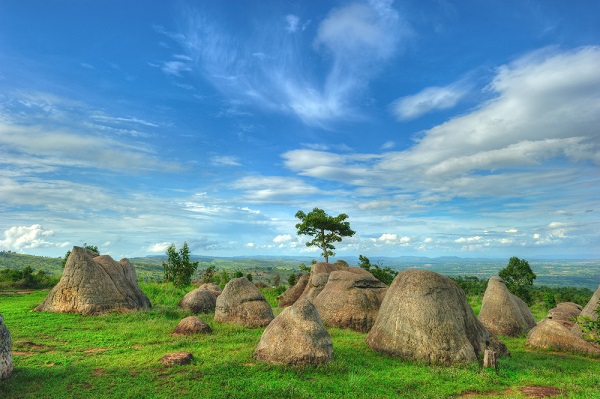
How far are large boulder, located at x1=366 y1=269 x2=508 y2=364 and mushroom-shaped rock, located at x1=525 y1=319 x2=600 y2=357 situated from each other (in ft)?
15.1

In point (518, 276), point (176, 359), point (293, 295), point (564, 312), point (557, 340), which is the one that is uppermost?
point (518, 276)

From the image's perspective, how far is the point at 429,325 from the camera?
16.4 metres

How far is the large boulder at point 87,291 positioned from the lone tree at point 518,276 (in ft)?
142

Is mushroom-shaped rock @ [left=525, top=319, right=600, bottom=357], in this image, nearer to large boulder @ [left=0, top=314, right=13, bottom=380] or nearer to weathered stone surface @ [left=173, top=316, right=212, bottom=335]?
weathered stone surface @ [left=173, top=316, right=212, bottom=335]

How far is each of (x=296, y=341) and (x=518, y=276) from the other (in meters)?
43.7

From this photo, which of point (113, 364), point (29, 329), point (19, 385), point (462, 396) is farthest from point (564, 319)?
point (29, 329)

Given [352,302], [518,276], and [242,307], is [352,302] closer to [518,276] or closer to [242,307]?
[242,307]

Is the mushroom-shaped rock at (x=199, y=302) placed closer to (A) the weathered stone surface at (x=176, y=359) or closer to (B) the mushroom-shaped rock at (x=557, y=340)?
(A) the weathered stone surface at (x=176, y=359)

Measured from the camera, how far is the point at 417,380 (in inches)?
515

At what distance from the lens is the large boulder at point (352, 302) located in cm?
2311

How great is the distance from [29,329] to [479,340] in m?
23.5

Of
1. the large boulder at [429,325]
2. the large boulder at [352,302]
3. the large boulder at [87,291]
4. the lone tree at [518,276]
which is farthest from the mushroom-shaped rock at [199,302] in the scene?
the lone tree at [518,276]

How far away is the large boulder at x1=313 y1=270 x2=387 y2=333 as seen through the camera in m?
23.1

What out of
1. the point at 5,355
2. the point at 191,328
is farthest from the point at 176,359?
the point at 191,328
